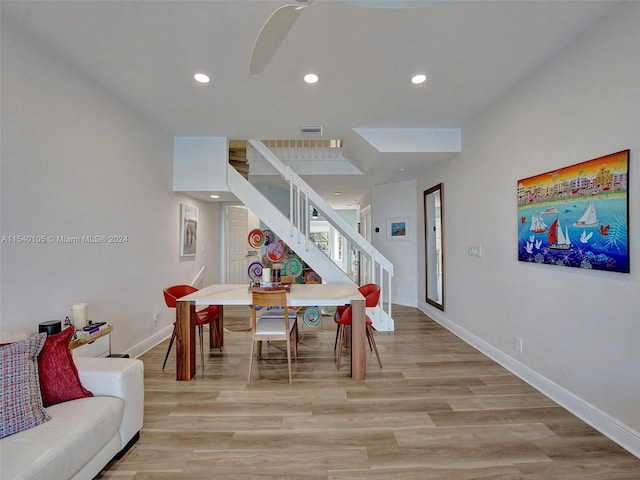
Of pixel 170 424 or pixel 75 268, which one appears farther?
pixel 75 268

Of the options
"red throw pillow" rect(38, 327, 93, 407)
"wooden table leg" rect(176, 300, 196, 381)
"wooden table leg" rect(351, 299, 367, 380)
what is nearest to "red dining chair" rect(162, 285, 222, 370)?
"wooden table leg" rect(176, 300, 196, 381)

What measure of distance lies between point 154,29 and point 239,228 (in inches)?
193

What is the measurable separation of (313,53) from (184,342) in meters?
2.78

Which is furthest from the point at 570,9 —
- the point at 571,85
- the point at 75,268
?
the point at 75,268

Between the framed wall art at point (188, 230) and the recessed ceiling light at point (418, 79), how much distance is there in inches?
135

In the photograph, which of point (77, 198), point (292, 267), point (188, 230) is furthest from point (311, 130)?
point (77, 198)

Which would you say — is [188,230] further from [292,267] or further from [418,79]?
[418,79]

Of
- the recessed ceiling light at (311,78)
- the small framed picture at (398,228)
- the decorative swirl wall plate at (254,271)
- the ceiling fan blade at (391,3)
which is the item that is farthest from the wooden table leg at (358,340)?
the small framed picture at (398,228)

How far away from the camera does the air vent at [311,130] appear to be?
3.70 m

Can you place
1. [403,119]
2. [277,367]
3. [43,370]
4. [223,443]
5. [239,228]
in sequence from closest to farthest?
[43,370] → [223,443] → [277,367] → [403,119] → [239,228]

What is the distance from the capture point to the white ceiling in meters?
1.86

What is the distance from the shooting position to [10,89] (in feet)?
6.26

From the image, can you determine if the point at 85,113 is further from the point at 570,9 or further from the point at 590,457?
the point at 590,457

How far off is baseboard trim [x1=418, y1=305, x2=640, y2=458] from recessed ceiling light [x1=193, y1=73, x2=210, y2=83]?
12.9 feet
